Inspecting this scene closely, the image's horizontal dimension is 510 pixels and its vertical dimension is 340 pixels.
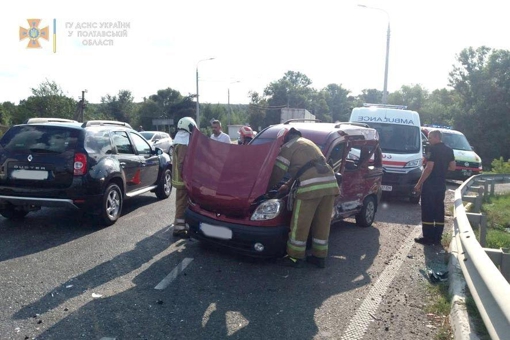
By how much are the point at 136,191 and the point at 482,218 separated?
5861mm

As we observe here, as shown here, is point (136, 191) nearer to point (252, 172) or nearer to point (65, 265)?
point (65, 265)


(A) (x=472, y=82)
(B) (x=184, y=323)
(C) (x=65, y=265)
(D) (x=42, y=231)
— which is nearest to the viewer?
(B) (x=184, y=323)

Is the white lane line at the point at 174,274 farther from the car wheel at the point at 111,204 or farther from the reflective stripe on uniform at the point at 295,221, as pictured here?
the car wheel at the point at 111,204

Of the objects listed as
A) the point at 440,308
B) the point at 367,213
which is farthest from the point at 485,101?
the point at 440,308

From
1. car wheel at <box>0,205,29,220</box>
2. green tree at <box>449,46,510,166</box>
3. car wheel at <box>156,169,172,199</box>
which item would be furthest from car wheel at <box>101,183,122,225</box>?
green tree at <box>449,46,510,166</box>

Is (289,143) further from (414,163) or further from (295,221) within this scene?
(414,163)

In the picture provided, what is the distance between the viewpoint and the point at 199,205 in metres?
5.83

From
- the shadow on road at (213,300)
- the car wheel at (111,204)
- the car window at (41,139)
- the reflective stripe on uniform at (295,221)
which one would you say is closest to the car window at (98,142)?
the car window at (41,139)

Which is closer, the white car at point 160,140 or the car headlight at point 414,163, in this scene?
the car headlight at point 414,163

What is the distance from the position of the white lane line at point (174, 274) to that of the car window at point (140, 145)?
3.58 metres

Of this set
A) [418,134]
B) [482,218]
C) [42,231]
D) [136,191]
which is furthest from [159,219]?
[418,134]

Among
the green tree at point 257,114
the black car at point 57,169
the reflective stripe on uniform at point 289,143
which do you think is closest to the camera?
the reflective stripe on uniform at point 289,143

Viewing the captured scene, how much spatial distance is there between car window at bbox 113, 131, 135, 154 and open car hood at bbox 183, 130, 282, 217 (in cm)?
238

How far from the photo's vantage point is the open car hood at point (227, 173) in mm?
5375
